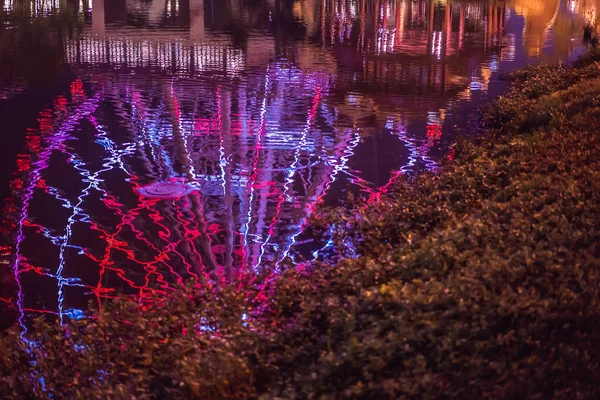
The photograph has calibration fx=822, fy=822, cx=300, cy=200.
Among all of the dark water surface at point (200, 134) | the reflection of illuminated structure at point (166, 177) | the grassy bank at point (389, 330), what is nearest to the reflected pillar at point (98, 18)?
Result: the dark water surface at point (200, 134)

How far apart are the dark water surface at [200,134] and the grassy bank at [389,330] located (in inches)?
37.0

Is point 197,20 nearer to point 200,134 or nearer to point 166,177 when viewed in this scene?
point 200,134

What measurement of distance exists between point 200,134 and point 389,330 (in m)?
7.24

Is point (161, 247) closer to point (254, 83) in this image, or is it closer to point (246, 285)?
point (246, 285)

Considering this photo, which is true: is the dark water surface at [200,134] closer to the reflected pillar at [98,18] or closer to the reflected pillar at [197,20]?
the reflected pillar at [98,18]

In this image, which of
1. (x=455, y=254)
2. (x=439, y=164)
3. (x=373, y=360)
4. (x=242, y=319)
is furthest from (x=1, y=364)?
(x=439, y=164)

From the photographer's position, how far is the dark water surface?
6809 mm

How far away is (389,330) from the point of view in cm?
417

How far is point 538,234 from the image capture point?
535cm

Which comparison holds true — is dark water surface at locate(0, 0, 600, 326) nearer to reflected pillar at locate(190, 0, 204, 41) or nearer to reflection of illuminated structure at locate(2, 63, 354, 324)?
reflection of illuminated structure at locate(2, 63, 354, 324)

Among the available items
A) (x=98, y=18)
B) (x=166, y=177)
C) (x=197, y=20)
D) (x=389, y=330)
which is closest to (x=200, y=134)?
(x=166, y=177)

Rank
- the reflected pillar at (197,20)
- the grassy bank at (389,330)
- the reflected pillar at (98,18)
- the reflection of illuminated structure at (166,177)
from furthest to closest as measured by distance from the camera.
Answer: the reflected pillar at (98,18) → the reflected pillar at (197,20) → the reflection of illuminated structure at (166,177) → the grassy bank at (389,330)

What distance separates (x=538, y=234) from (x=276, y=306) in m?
1.78

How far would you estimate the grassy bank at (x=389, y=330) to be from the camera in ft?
12.5
